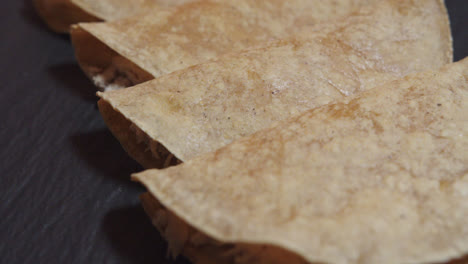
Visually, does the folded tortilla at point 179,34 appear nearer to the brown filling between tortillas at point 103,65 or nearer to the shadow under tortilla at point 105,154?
the brown filling between tortillas at point 103,65

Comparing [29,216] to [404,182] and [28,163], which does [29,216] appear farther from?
[404,182]

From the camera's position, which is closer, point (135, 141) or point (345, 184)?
point (345, 184)

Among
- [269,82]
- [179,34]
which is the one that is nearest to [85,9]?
[179,34]

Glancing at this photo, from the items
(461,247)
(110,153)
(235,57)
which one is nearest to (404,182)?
(461,247)

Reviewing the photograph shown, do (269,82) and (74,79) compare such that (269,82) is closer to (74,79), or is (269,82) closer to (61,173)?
(61,173)

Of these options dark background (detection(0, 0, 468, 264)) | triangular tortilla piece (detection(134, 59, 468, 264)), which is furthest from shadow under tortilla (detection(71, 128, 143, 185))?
triangular tortilla piece (detection(134, 59, 468, 264))

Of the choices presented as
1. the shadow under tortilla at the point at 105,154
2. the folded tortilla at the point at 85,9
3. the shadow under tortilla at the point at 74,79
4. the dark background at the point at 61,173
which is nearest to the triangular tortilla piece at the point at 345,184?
the dark background at the point at 61,173

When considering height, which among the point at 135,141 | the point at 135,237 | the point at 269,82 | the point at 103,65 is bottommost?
the point at 135,237
